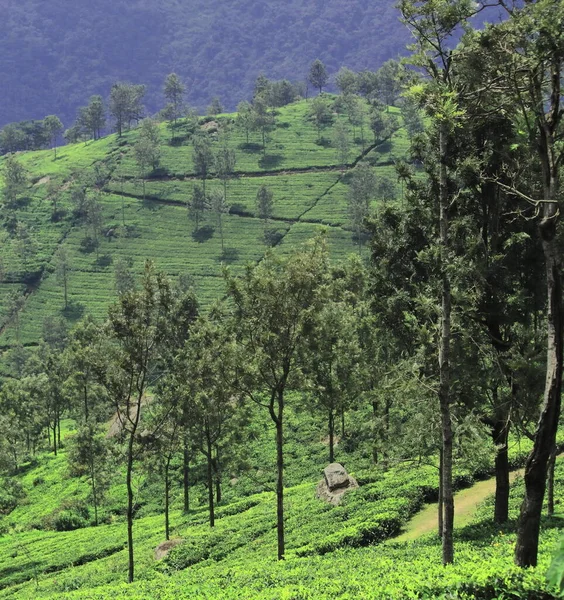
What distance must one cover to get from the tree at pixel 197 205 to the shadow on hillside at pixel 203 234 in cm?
175

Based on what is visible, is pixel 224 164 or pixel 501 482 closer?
pixel 501 482

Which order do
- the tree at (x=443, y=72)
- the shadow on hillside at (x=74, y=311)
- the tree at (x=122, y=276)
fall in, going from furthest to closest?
the shadow on hillside at (x=74, y=311) → the tree at (x=122, y=276) → the tree at (x=443, y=72)

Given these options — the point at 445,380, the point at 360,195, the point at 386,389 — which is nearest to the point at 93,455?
the point at 386,389

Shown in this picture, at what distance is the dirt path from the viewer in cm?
3189

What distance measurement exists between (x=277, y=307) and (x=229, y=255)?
139 metres

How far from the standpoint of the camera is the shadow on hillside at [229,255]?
163375 mm

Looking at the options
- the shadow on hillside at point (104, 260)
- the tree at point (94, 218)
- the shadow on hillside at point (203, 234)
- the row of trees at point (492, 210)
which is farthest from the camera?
the tree at point (94, 218)

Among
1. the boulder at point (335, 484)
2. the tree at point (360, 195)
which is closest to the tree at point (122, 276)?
the tree at point (360, 195)

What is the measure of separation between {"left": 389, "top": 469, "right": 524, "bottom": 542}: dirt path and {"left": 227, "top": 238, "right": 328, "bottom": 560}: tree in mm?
8056

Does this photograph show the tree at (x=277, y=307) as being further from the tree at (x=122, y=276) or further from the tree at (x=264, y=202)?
the tree at (x=264, y=202)

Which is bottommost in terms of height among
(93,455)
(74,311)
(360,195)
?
(93,455)

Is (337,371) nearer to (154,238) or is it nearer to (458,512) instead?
(458,512)

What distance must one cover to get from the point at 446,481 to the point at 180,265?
149 metres

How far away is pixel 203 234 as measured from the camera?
587 feet
